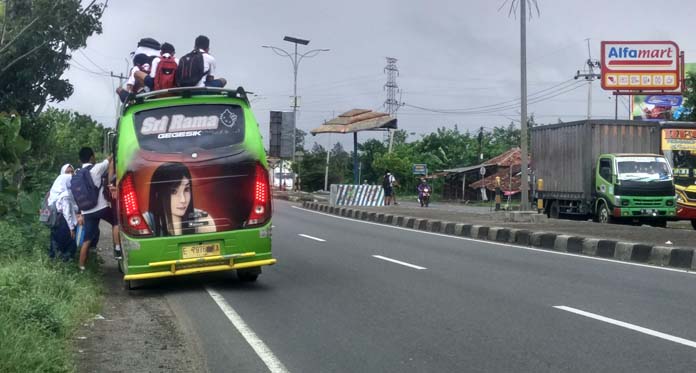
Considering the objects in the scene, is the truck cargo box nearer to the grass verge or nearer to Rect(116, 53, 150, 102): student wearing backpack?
Rect(116, 53, 150, 102): student wearing backpack

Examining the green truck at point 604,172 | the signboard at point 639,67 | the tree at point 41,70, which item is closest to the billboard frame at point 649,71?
the signboard at point 639,67

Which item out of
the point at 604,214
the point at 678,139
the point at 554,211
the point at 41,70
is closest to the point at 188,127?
the point at 604,214

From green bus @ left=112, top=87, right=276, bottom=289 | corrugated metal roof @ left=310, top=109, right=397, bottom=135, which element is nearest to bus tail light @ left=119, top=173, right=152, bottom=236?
green bus @ left=112, top=87, right=276, bottom=289

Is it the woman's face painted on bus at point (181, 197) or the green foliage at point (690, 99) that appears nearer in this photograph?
the woman's face painted on bus at point (181, 197)

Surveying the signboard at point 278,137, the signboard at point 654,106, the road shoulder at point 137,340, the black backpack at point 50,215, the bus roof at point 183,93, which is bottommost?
the road shoulder at point 137,340

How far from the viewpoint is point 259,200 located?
984 centimetres

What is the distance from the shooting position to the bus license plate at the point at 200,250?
31.3 ft

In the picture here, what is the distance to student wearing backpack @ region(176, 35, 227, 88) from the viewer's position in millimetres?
10805

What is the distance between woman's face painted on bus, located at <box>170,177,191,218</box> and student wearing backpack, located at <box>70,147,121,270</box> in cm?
169

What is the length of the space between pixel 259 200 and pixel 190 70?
229 centimetres

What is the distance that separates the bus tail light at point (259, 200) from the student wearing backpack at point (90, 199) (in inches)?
85.7

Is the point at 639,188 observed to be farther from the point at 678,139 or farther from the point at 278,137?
the point at 278,137

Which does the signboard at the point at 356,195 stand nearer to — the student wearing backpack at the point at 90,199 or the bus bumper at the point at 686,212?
the bus bumper at the point at 686,212

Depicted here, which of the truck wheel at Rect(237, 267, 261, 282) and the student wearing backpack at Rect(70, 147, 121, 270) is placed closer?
the truck wheel at Rect(237, 267, 261, 282)
